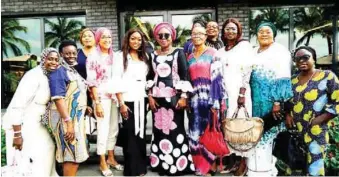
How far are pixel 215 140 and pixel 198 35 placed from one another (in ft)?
3.73

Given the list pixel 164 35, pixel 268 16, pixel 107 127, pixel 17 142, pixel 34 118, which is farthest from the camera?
pixel 268 16

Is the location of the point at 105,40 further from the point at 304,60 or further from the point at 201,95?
the point at 304,60

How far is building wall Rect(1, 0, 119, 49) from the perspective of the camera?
8.97 metres

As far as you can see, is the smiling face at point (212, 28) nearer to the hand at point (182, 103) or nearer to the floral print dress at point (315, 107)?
the hand at point (182, 103)

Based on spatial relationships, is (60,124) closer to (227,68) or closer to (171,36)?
(171,36)

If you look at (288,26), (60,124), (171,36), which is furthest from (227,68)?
(288,26)

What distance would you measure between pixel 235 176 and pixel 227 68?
4.00 ft

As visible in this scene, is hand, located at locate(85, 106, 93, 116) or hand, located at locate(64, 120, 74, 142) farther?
hand, located at locate(85, 106, 93, 116)

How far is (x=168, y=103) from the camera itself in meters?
5.32

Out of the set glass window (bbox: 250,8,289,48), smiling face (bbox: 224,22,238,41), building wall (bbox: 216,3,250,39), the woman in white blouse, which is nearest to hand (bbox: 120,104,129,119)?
the woman in white blouse

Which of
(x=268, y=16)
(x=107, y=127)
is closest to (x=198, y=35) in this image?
(x=107, y=127)

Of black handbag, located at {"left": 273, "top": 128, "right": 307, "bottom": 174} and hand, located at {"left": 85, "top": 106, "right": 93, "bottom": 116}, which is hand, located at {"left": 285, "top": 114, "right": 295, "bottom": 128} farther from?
hand, located at {"left": 85, "top": 106, "right": 93, "bottom": 116}

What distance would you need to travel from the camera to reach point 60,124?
4766 millimetres

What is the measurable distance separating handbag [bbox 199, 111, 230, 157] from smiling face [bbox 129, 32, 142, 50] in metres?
1.09
